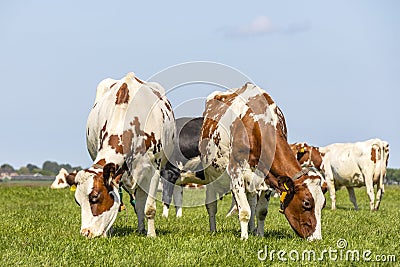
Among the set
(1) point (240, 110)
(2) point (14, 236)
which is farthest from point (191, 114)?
(2) point (14, 236)

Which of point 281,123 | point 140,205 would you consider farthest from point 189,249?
point 281,123

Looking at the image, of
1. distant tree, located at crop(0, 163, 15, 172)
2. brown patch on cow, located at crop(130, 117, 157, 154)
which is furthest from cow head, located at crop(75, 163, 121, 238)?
distant tree, located at crop(0, 163, 15, 172)

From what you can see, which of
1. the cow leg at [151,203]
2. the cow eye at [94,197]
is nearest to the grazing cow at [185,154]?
the cow leg at [151,203]

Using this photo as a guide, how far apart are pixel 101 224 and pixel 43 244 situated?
103 cm

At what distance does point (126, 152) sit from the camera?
10.9 m

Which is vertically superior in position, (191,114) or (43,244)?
(191,114)

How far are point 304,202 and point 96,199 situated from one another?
3482mm

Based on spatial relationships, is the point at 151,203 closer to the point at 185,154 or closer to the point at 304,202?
the point at 304,202

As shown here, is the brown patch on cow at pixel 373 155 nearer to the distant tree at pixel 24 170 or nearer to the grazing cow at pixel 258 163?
the grazing cow at pixel 258 163

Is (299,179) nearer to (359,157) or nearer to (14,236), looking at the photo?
(14,236)

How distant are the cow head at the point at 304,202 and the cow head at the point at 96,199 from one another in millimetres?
2917

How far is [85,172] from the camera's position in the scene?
10.3 meters

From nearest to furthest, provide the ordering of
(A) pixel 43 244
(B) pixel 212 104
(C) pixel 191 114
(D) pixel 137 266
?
(D) pixel 137 266 → (A) pixel 43 244 → (B) pixel 212 104 → (C) pixel 191 114

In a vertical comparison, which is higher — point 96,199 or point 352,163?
point 352,163
